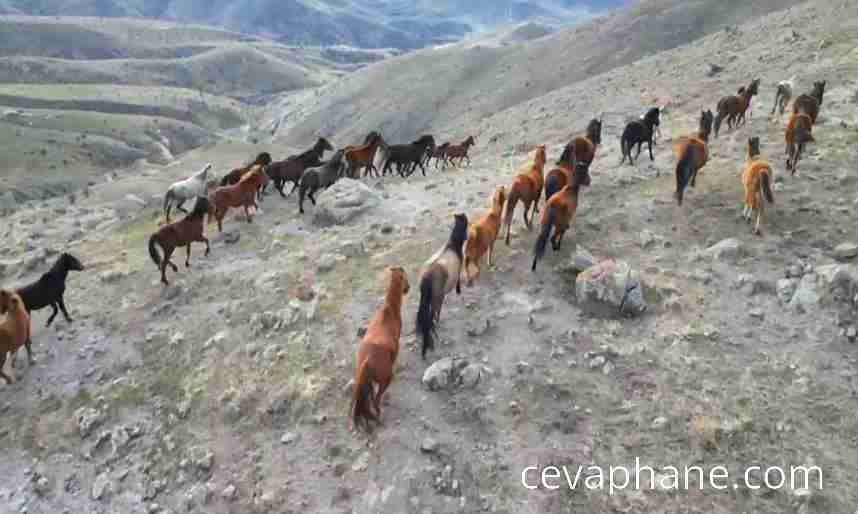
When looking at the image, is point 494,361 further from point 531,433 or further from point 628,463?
point 628,463

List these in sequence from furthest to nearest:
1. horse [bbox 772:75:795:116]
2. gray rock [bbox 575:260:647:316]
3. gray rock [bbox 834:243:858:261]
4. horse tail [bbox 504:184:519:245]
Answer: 1. horse [bbox 772:75:795:116]
2. horse tail [bbox 504:184:519:245]
3. gray rock [bbox 834:243:858:261]
4. gray rock [bbox 575:260:647:316]

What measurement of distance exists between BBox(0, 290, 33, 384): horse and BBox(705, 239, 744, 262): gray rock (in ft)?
43.6

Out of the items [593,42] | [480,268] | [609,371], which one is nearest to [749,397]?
[609,371]

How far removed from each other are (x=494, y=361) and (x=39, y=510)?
7.58 meters

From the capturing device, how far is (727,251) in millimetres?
12031

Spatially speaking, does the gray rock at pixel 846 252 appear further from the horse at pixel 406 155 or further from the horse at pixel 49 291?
the horse at pixel 49 291

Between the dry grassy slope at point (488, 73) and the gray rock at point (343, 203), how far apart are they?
41.4m

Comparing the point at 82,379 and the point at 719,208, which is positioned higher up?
the point at 719,208

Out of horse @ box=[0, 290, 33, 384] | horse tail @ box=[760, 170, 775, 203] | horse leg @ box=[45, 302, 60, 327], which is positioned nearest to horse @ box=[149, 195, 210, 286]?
horse leg @ box=[45, 302, 60, 327]

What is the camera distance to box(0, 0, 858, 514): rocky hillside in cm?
850

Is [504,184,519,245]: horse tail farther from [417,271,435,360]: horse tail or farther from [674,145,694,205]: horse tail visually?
[674,145,694,205]: horse tail

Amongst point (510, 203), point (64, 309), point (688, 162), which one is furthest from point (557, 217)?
point (64, 309)

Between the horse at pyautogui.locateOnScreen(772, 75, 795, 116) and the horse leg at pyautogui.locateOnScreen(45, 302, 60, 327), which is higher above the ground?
the horse at pyautogui.locateOnScreen(772, 75, 795, 116)

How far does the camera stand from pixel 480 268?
12.8m
